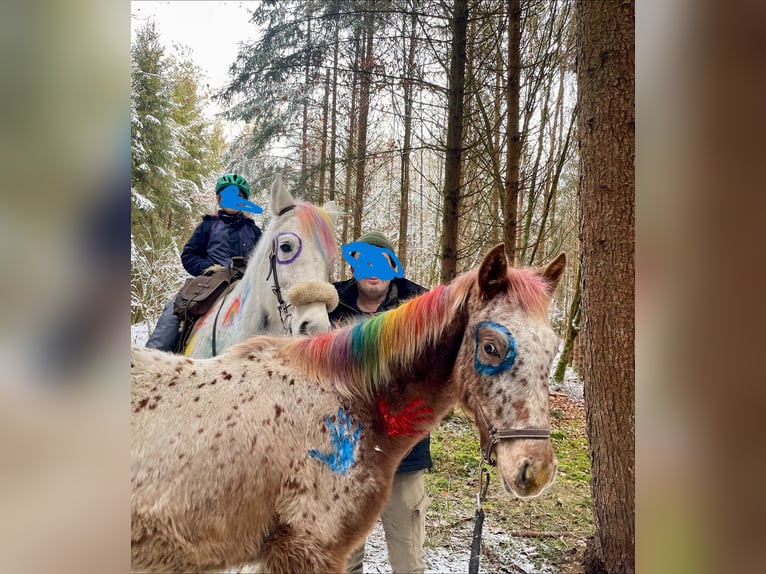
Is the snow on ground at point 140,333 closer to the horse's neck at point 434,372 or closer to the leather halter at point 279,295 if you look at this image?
the leather halter at point 279,295

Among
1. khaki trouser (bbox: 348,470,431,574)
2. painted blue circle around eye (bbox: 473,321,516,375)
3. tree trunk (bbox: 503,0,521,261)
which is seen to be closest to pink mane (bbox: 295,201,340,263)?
painted blue circle around eye (bbox: 473,321,516,375)

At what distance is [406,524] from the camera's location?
1375mm

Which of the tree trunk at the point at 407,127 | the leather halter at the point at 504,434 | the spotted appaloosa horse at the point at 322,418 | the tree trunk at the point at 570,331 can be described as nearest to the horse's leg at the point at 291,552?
the spotted appaloosa horse at the point at 322,418

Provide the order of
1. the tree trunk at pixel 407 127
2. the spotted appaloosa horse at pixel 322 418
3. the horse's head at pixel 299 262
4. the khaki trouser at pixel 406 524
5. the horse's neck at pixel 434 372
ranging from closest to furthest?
the spotted appaloosa horse at pixel 322 418, the horse's neck at pixel 434 372, the horse's head at pixel 299 262, the khaki trouser at pixel 406 524, the tree trunk at pixel 407 127

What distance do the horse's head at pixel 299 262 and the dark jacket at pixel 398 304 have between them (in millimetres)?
49

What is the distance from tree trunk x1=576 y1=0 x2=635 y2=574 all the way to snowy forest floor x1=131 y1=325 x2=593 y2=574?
0.05 meters

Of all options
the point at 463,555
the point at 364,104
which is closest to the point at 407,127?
the point at 364,104

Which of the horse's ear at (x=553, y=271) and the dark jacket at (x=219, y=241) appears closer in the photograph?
the horse's ear at (x=553, y=271)

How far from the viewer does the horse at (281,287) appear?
1245mm

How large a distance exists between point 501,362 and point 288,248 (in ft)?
2.32

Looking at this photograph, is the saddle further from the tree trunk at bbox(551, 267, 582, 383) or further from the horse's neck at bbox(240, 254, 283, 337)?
the tree trunk at bbox(551, 267, 582, 383)

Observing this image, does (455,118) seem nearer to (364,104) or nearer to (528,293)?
(364,104)
